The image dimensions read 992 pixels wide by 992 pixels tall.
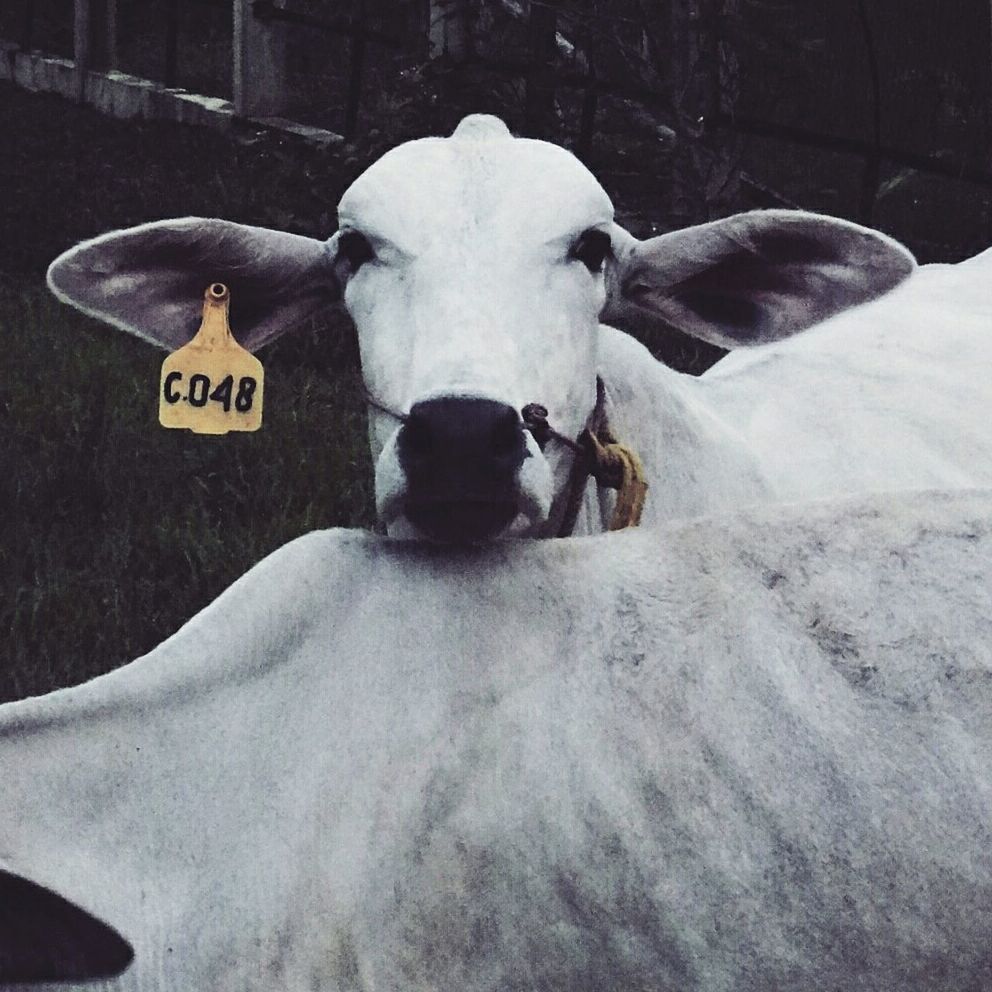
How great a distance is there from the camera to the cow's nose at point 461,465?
2273 millimetres

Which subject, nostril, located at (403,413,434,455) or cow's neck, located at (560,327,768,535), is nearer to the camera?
nostril, located at (403,413,434,455)

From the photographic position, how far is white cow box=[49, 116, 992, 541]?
2.38 m

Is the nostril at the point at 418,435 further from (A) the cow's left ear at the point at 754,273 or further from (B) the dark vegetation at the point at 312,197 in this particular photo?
(B) the dark vegetation at the point at 312,197

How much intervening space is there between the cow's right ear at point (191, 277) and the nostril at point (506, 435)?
811 mm

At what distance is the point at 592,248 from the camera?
287cm

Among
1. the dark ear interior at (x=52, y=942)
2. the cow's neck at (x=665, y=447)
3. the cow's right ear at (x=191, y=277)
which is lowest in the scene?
the dark ear interior at (x=52, y=942)

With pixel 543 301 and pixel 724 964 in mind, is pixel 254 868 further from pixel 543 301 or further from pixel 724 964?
pixel 543 301

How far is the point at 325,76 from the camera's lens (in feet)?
Answer: 41.9

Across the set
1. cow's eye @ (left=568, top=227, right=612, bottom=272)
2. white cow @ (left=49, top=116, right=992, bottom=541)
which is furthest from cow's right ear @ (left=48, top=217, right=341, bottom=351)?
cow's eye @ (left=568, top=227, right=612, bottom=272)

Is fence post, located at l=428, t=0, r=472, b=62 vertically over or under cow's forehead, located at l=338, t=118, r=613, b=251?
over

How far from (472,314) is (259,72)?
8740mm

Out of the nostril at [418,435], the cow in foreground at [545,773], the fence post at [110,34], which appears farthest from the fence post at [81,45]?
the cow in foreground at [545,773]

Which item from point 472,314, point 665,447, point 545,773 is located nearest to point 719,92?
point 665,447

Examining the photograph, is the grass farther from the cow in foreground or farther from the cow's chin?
the cow in foreground
